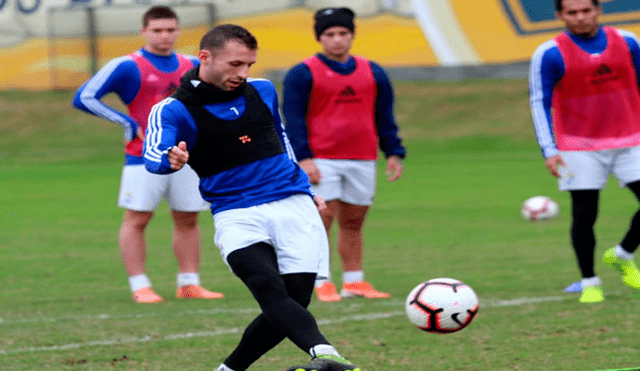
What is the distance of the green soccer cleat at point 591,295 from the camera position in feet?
25.2

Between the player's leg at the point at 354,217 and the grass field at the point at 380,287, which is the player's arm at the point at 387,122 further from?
the grass field at the point at 380,287

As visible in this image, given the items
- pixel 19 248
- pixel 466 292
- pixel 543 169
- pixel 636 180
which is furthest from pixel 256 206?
pixel 543 169

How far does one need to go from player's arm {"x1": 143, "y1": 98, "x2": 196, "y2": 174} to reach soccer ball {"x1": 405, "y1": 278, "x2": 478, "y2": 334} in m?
1.89

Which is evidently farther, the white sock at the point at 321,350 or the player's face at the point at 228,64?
the player's face at the point at 228,64

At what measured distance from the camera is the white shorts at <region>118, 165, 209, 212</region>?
327 inches

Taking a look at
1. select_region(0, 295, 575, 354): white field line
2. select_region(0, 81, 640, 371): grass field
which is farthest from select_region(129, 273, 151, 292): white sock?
select_region(0, 295, 575, 354): white field line

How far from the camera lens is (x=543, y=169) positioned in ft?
70.1

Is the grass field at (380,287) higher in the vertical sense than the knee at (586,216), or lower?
lower

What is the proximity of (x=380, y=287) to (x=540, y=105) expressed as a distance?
2.10 meters

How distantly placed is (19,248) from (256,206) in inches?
288

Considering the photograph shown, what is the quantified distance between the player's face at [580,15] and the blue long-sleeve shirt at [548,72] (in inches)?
2.8

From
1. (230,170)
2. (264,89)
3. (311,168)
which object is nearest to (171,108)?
(230,170)

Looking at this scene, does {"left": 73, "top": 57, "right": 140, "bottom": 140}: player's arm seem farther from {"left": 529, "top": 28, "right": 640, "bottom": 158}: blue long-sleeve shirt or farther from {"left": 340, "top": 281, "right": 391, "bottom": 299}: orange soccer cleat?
{"left": 529, "top": 28, "right": 640, "bottom": 158}: blue long-sleeve shirt

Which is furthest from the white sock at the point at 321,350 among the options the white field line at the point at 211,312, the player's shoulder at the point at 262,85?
the white field line at the point at 211,312
